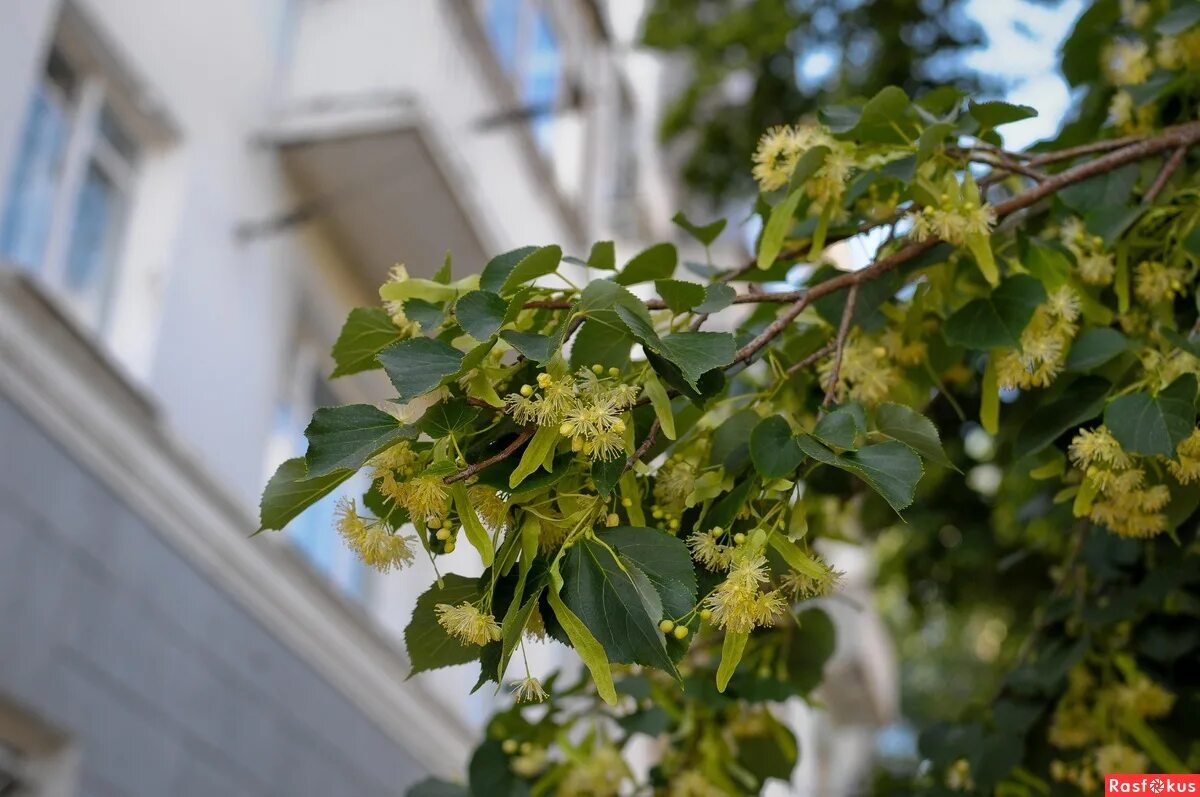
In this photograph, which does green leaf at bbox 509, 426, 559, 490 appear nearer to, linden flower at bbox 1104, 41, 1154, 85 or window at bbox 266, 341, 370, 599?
linden flower at bbox 1104, 41, 1154, 85

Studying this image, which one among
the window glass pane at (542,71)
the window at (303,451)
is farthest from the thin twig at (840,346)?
the window glass pane at (542,71)

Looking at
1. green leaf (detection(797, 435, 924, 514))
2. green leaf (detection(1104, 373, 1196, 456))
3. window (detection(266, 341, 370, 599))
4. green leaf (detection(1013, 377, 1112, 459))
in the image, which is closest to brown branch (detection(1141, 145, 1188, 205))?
green leaf (detection(1013, 377, 1112, 459))

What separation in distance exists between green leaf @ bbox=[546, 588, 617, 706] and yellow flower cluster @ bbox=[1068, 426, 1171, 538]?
934 millimetres

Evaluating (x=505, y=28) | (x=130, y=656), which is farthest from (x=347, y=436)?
(x=505, y=28)

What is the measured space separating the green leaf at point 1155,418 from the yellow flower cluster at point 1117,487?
33 mm

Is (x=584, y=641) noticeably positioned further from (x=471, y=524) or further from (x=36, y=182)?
(x=36, y=182)

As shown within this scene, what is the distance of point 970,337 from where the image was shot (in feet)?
9.00

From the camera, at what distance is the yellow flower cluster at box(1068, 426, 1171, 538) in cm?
252

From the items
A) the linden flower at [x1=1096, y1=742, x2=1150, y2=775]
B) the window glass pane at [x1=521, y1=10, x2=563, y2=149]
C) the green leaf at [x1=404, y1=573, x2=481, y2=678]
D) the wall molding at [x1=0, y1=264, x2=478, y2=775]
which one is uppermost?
the window glass pane at [x1=521, y1=10, x2=563, y2=149]

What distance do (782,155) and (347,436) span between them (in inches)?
42.8

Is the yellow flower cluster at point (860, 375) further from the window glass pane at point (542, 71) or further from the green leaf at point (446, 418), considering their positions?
the window glass pane at point (542, 71)

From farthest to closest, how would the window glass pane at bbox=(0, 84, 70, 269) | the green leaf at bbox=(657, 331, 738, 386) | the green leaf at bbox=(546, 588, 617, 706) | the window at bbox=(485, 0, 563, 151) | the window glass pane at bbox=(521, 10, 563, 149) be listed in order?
the window glass pane at bbox=(521, 10, 563, 149) → the window at bbox=(485, 0, 563, 151) → the window glass pane at bbox=(0, 84, 70, 269) → the green leaf at bbox=(657, 331, 738, 386) → the green leaf at bbox=(546, 588, 617, 706)

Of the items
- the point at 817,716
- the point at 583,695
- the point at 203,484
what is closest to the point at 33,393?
the point at 203,484

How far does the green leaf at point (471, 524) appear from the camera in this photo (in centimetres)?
213
